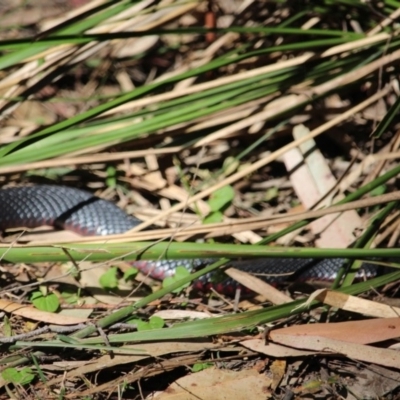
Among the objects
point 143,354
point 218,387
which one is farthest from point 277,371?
point 143,354

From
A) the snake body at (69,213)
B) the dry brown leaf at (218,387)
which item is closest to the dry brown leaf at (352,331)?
the dry brown leaf at (218,387)

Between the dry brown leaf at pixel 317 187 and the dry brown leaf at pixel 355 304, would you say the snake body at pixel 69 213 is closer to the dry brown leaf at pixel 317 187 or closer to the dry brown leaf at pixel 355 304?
the dry brown leaf at pixel 317 187

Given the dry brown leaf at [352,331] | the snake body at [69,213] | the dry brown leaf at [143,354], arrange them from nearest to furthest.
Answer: the dry brown leaf at [143,354] < the dry brown leaf at [352,331] < the snake body at [69,213]

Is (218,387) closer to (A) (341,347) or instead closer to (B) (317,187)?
(A) (341,347)

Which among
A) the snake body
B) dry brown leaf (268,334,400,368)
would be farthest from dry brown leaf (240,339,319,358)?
the snake body

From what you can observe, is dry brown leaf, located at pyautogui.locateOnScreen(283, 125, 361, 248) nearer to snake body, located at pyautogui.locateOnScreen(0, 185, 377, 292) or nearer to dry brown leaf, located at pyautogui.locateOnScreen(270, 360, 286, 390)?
snake body, located at pyautogui.locateOnScreen(0, 185, 377, 292)

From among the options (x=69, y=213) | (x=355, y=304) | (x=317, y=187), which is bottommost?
(x=355, y=304)

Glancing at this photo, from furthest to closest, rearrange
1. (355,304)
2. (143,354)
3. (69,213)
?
(69,213), (355,304), (143,354)

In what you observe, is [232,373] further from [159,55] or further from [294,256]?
[159,55]

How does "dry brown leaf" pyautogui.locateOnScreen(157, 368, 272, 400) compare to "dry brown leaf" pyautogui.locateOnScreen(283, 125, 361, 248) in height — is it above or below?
below

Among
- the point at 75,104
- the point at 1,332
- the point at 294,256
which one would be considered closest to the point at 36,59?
the point at 75,104

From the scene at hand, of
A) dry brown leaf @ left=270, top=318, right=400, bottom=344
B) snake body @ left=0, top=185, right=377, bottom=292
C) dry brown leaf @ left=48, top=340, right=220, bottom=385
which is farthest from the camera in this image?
snake body @ left=0, top=185, right=377, bottom=292
